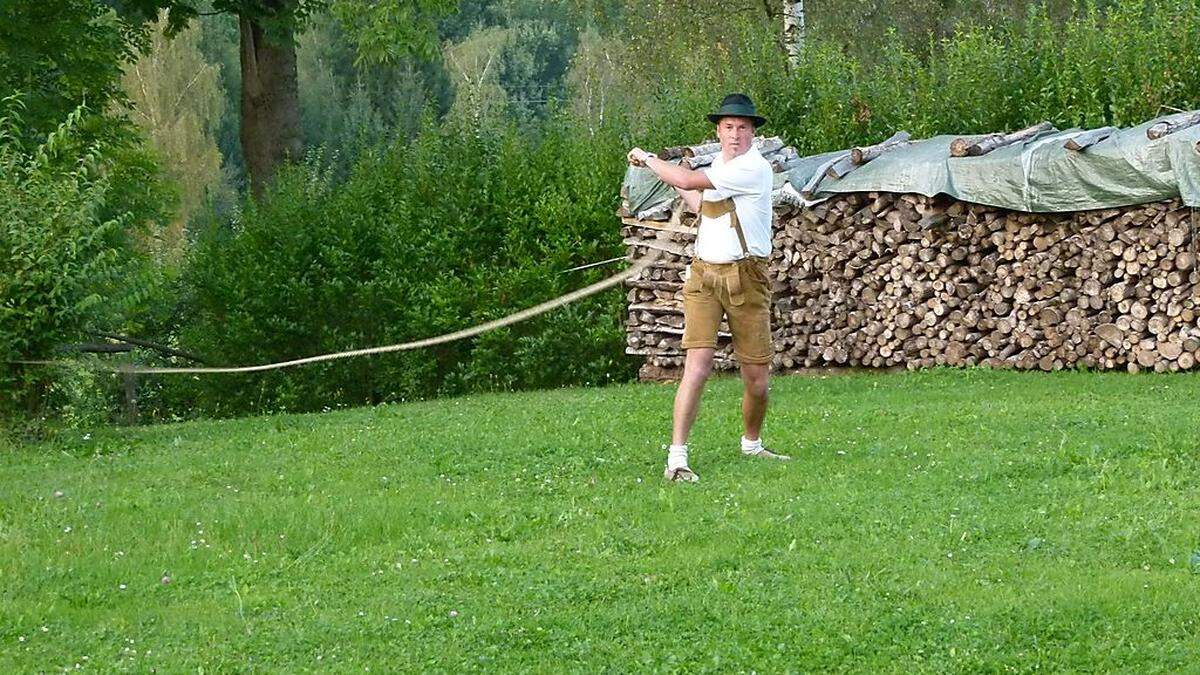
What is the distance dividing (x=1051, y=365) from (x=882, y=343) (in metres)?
1.74

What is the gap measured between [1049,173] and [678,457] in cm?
597

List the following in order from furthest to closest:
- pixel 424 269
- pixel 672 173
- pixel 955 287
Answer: pixel 424 269, pixel 955 287, pixel 672 173

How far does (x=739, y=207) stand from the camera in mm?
9570

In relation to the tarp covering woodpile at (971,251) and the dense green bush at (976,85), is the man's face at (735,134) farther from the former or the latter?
the dense green bush at (976,85)

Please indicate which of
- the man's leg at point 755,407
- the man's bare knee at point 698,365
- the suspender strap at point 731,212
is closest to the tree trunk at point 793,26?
the man's leg at point 755,407

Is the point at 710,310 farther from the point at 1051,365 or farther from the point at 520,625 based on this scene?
the point at 1051,365

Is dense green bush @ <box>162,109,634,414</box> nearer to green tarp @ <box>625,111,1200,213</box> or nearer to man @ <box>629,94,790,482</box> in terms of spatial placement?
green tarp @ <box>625,111,1200,213</box>

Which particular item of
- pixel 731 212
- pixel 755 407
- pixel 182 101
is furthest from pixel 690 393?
pixel 182 101

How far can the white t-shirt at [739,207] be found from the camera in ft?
31.1

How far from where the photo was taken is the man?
944 cm

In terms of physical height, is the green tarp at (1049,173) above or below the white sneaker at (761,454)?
above

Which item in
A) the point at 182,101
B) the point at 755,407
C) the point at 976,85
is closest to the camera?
the point at 755,407

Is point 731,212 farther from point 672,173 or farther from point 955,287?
point 955,287

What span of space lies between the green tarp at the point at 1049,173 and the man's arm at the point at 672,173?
535 centimetres
